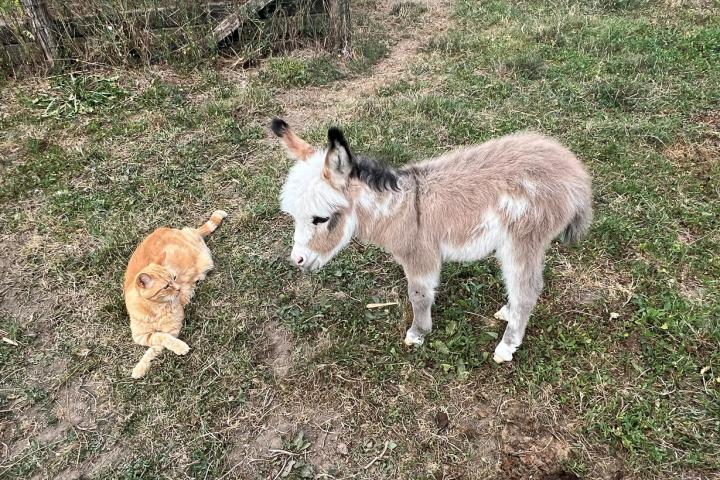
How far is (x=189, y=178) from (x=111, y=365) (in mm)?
2386

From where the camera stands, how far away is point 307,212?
9.57 feet

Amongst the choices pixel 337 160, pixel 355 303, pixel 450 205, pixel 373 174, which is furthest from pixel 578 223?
pixel 355 303

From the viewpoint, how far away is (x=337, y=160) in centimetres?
275

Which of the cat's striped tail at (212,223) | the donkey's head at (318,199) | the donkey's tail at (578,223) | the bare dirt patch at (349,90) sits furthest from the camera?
the bare dirt patch at (349,90)

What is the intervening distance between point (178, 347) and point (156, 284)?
53cm

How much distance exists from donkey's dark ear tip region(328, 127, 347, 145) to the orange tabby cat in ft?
6.62

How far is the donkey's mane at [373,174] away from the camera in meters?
2.96

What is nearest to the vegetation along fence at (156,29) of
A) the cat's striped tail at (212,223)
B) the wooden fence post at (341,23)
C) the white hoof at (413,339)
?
the wooden fence post at (341,23)

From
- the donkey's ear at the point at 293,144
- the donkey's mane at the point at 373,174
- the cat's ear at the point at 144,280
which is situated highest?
the donkey's ear at the point at 293,144

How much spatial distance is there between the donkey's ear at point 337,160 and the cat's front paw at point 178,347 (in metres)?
1.92

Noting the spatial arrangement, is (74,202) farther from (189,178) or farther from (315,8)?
(315,8)

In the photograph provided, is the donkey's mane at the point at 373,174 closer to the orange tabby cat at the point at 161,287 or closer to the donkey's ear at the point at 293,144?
the donkey's ear at the point at 293,144

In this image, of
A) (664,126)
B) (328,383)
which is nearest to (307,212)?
(328,383)

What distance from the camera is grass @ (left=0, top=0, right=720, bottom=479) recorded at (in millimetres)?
3182
